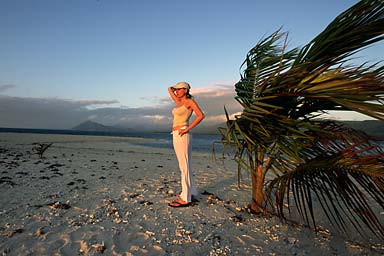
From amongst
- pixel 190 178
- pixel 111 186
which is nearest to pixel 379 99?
pixel 190 178

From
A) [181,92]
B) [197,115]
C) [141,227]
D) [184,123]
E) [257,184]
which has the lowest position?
[141,227]

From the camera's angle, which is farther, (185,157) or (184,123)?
(185,157)

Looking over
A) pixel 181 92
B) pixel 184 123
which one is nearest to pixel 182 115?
pixel 184 123

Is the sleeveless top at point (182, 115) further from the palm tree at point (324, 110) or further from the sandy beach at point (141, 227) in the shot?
the sandy beach at point (141, 227)

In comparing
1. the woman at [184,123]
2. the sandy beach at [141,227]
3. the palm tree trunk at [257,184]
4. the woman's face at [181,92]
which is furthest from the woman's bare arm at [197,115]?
the sandy beach at [141,227]

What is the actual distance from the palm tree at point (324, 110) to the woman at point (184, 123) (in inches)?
36.4

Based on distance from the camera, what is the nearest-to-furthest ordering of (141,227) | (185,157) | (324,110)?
(324,110) < (141,227) < (185,157)

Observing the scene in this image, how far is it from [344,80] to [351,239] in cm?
272

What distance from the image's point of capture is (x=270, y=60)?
344 centimetres

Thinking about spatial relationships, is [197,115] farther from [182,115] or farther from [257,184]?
[257,184]

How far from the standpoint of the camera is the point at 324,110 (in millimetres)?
3064

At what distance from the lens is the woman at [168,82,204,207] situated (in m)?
4.19

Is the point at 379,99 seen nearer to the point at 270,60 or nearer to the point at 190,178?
the point at 270,60

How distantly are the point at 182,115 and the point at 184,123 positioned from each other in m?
0.15
